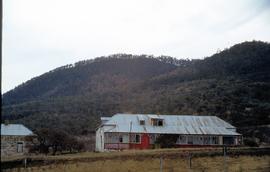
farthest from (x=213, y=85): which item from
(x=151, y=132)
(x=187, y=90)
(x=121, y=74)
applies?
(x=121, y=74)

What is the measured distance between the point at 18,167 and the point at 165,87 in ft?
227

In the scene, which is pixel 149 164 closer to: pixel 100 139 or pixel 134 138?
pixel 134 138

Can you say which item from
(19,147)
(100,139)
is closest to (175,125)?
(100,139)

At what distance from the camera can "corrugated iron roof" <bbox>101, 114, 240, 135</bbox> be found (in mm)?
42572

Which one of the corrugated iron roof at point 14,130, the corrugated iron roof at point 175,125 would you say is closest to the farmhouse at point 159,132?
the corrugated iron roof at point 175,125

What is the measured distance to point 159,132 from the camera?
139 ft

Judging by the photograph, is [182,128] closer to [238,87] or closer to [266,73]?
[238,87]

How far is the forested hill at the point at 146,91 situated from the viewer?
60.5 m

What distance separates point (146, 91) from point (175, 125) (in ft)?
172

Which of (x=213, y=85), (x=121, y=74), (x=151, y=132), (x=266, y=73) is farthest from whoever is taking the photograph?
(x=121, y=74)

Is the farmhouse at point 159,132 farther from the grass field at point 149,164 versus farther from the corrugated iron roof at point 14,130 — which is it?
the grass field at point 149,164

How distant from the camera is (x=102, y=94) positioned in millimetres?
94938

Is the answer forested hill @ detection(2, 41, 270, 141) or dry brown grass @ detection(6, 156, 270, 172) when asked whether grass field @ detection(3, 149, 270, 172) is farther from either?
forested hill @ detection(2, 41, 270, 141)

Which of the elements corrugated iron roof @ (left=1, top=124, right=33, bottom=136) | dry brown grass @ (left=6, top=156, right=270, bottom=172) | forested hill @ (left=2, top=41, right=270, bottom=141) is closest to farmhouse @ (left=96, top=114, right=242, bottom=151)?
forested hill @ (left=2, top=41, right=270, bottom=141)
